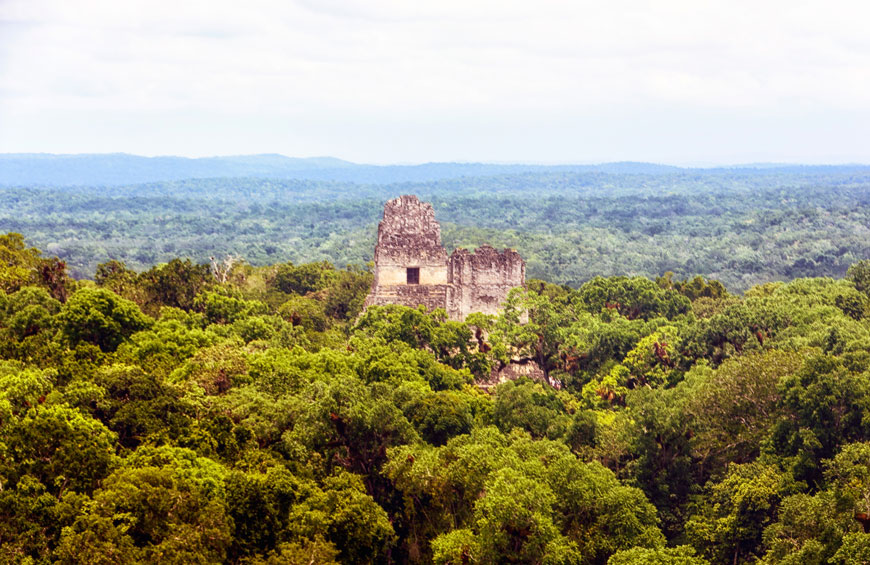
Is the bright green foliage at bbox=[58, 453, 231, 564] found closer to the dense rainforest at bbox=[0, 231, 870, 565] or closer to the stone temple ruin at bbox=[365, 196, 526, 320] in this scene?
the dense rainforest at bbox=[0, 231, 870, 565]

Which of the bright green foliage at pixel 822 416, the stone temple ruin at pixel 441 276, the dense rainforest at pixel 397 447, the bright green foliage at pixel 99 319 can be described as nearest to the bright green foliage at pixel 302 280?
the stone temple ruin at pixel 441 276

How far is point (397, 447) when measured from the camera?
814 inches

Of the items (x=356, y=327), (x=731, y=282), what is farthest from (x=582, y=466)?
(x=731, y=282)

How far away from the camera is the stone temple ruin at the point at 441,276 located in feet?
121

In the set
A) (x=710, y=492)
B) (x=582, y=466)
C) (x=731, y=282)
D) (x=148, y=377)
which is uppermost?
(x=148, y=377)

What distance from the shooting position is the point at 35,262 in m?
35.8

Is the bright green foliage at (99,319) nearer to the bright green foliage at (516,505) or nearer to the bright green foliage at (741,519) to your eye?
the bright green foliage at (516,505)

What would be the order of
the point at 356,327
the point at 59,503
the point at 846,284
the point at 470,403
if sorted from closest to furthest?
the point at 59,503
the point at 470,403
the point at 356,327
the point at 846,284

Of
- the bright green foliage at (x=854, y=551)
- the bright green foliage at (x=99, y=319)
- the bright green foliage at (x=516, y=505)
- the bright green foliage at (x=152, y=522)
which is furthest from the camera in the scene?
the bright green foliage at (x=99, y=319)

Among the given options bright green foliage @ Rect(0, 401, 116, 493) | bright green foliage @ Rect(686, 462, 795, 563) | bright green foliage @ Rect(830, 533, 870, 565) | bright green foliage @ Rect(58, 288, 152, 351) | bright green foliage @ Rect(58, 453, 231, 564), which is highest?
bright green foliage @ Rect(58, 288, 152, 351)

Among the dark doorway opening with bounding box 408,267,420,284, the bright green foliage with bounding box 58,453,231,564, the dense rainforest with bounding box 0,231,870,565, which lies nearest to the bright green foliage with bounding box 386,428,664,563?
the dense rainforest with bounding box 0,231,870,565

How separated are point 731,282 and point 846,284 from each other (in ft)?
236

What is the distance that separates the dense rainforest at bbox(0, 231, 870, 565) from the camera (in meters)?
17.0

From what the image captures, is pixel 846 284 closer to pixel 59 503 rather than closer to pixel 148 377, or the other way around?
pixel 148 377
